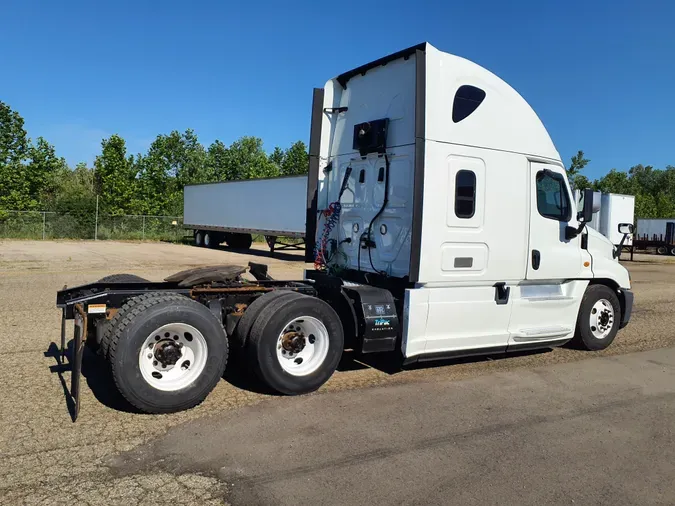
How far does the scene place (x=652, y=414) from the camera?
543 cm

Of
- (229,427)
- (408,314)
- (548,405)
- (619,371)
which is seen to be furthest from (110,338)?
(619,371)

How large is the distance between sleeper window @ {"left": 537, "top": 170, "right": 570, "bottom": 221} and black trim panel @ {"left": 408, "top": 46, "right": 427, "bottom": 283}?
186cm

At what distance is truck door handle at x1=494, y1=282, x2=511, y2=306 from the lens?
6574mm

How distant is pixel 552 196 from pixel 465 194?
1518 mm

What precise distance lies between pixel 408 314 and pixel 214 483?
285 centimetres

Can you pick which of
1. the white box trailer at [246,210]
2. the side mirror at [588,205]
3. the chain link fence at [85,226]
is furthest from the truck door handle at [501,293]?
the chain link fence at [85,226]

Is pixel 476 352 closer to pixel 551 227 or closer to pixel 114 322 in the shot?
pixel 551 227

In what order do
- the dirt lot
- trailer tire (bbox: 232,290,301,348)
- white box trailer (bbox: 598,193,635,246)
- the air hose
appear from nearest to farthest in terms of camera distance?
1. the dirt lot
2. trailer tire (bbox: 232,290,301,348)
3. the air hose
4. white box trailer (bbox: 598,193,635,246)

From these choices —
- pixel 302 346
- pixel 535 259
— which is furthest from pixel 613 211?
pixel 302 346

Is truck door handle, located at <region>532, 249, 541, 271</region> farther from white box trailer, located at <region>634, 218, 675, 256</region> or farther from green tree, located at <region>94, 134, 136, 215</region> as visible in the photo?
green tree, located at <region>94, 134, 136, 215</region>

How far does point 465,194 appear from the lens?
6203mm

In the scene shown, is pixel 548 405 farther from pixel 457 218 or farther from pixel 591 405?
pixel 457 218

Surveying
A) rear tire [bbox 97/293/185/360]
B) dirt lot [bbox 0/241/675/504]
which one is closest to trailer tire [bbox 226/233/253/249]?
dirt lot [bbox 0/241/675/504]

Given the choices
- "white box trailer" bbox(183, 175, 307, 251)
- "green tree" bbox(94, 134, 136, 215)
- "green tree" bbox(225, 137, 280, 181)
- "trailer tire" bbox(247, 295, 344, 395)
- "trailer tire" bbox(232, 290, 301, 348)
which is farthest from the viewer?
"green tree" bbox(225, 137, 280, 181)
